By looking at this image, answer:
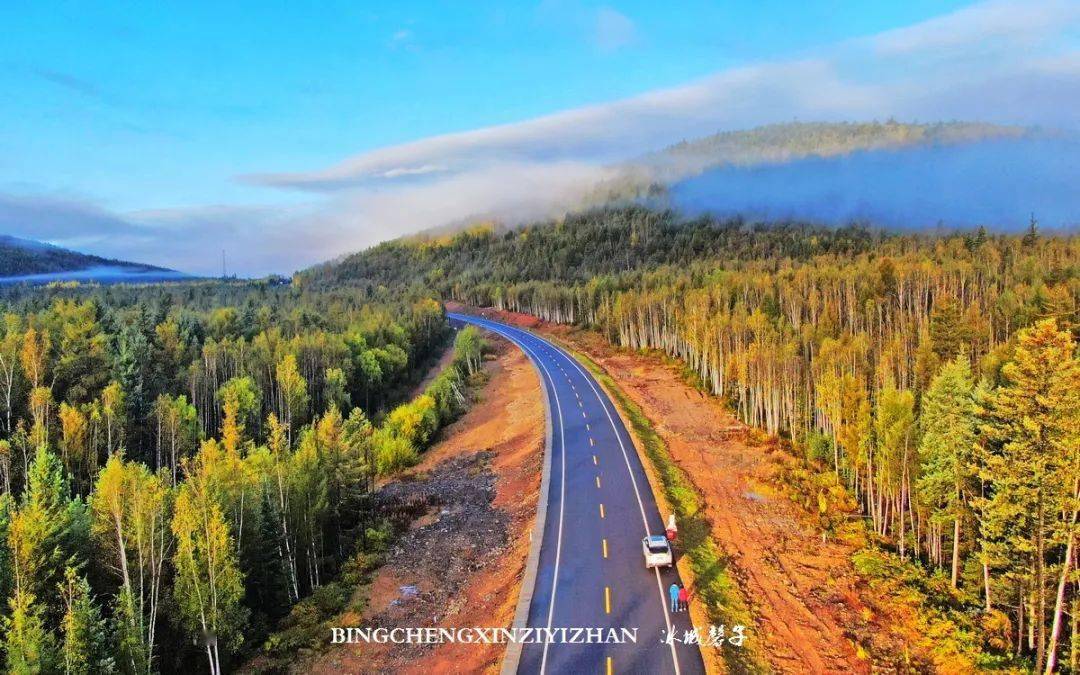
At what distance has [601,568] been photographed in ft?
102

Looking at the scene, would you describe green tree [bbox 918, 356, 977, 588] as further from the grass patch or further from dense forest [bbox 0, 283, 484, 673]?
dense forest [bbox 0, 283, 484, 673]

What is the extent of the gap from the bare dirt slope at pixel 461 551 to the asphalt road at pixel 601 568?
75.3 inches

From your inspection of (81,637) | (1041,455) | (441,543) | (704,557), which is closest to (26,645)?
(81,637)

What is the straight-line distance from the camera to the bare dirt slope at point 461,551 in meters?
27.8

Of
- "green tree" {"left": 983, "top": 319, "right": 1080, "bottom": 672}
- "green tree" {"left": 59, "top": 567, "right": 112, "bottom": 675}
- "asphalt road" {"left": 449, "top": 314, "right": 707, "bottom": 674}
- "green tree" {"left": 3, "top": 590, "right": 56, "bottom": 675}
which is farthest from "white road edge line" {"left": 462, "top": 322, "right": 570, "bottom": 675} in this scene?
"green tree" {"left": 3, "top": 590, "right": 56, "bottom": 675}

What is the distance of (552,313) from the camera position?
569 ft

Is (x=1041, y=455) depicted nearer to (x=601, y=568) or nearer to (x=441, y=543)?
(x=601, y=568)

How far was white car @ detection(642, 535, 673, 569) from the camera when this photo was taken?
30.5 m

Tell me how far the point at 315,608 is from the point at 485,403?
5183 cm

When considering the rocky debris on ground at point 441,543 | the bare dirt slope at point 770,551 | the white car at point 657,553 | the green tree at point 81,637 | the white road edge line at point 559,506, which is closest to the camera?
the green tree at point 81,637

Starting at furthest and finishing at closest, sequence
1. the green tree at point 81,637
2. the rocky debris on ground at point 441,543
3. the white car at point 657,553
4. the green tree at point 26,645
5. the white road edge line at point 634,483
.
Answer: the rocky debris on ground at point 441,543 → the white car at point 657,553 → the white road edge line at point 634,483 → the green tree at point 81,637 → the green tree at point 26,645

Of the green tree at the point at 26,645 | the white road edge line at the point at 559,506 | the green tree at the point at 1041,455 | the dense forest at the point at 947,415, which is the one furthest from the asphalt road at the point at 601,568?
the green tree at the point at 26,645

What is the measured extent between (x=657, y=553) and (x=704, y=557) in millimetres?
4113

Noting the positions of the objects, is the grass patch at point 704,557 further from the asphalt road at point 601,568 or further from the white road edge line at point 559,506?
the white road edge line at point 559,506
